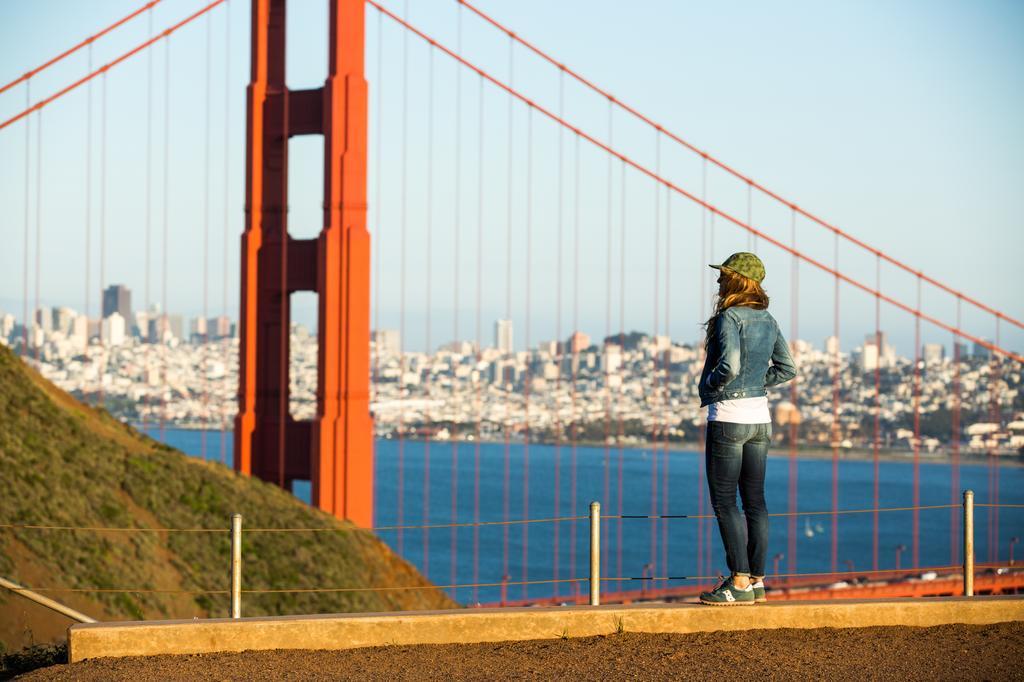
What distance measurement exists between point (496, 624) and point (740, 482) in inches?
67.4

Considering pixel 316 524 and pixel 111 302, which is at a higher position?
pixel 111 302

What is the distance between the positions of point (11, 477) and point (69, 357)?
2842 inches

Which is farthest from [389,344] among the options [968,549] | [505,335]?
[968,549]

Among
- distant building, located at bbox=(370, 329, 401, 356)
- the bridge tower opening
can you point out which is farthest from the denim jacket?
distant building, located at bbox=(370, 329, 401, 356)

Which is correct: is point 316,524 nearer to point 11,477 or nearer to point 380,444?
point 11,477

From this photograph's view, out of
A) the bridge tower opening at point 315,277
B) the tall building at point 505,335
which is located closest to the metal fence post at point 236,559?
the bridge tower opening at point 315,277

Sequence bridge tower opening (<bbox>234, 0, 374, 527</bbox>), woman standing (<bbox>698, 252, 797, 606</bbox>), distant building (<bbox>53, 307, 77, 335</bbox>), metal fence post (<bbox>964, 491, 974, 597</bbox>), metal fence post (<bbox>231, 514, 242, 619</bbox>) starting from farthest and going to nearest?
distant building (<bbox>53, 307, 77, 335</bbox>), bridge tower opening (<bbox>234, 0, 374, 527</bbox>), metal fence post (<bbox>964, 491, 974, 597</bbox>), metal fence post (<bbox>231, 514, 242, 619</bbox>), woman standing (<bbox>698, 252, 797, 606</bbox>)

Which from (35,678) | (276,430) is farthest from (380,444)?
(35,678)

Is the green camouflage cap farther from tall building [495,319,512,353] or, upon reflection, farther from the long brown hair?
tall building [495,319,512,353]

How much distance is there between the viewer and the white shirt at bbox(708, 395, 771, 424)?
8141 millimetres

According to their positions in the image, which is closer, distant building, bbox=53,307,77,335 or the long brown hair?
the long brown hair

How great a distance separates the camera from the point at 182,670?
7969 millimetres

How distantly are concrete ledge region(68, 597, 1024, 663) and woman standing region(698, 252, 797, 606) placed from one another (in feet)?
2.13

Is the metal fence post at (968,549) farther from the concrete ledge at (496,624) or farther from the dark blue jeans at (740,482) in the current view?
the dark blue jeans at (740,482)
